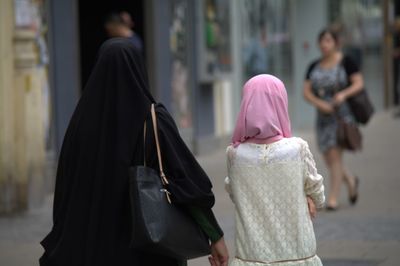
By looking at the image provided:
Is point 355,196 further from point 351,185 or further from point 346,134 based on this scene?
point 346,134

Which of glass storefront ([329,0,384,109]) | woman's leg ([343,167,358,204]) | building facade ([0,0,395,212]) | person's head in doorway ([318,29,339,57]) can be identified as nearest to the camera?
building facade ([0,0,395,212])

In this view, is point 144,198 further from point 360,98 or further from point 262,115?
point 360,98

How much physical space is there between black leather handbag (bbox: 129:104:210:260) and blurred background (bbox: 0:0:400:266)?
3.10 meters

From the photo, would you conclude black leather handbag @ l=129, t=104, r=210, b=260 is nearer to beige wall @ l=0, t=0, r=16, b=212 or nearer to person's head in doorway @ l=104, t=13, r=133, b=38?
beige wall @ l=0, t=0, r=16, b=212

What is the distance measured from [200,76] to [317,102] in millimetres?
4674

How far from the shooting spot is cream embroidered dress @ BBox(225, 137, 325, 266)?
4668 mm

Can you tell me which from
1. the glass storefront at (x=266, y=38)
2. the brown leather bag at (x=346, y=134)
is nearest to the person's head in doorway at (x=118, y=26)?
the brown leather bag at (x=346, y=134)

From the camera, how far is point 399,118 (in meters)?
20.6

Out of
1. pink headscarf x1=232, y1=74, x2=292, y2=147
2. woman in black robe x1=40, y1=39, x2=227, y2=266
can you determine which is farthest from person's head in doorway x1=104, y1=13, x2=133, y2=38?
woman in black robe x1=40, y1=39, x2=227, y2=266

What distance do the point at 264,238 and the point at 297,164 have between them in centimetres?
37

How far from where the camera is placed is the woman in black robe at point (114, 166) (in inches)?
171

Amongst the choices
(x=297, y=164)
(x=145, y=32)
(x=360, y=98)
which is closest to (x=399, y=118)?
(x=145, y=32)

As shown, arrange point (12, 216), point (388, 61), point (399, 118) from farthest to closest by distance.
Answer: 1. point (388, 61)
2. point (399, 118)
3. point (12, 216)

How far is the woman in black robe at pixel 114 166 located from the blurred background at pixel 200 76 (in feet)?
10.1
